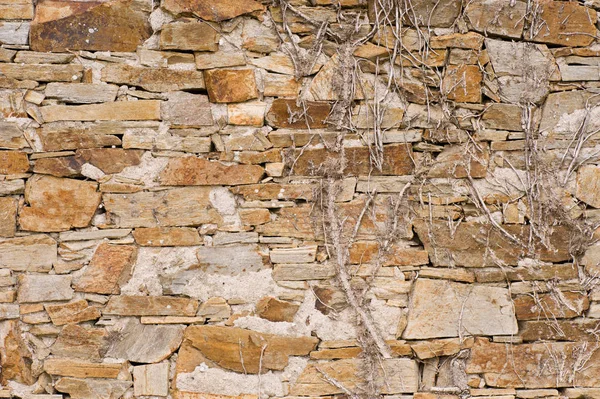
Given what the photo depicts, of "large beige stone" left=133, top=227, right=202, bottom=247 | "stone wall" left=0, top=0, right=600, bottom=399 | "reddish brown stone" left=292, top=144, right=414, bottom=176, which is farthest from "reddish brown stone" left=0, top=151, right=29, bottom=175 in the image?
"reddish brown stone" left=292, top=144, right=414, bottom=176

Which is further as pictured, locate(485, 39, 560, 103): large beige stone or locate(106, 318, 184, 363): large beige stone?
locate(485, 39, 560, 103): large beige stone

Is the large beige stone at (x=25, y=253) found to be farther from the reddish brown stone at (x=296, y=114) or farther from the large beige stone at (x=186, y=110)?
the reddish brown stone at (x=296, y=114)

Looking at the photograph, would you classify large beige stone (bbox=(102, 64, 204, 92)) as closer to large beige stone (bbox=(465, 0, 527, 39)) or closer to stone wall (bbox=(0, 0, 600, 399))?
stone wall (bbox=(0, 0, 600, 399))

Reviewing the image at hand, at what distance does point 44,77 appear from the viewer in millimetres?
2771

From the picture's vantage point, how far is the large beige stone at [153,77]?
2.79 m

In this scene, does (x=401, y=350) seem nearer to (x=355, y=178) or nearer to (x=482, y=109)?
(x=355, y=178)

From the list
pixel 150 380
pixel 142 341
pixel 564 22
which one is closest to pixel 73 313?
pixel 142 341

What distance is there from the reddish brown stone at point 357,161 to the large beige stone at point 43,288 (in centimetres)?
123

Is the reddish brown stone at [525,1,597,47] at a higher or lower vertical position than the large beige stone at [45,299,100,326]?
higher

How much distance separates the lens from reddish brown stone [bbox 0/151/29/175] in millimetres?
2748

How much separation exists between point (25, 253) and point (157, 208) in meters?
0.66

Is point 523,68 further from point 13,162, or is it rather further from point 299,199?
point 13,162

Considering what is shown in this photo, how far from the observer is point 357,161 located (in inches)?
112

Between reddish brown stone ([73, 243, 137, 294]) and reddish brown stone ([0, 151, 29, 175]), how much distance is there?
53 centimetres
